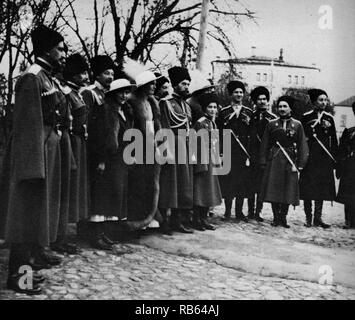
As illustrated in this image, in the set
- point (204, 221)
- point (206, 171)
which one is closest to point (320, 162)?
point (206, 171)

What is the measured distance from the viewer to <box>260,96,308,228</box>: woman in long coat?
6.59 m

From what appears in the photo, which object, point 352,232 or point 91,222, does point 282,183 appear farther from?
point 91,222

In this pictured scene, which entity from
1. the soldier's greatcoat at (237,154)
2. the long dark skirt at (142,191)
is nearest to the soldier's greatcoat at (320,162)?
the soldier's greatcoat at (237,154)

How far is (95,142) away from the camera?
4727mm

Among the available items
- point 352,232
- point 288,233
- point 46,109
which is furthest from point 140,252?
point 352,232

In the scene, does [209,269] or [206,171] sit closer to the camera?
[209,269]

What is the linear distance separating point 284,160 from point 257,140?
19.9 inches

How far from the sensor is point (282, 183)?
6.60 metres

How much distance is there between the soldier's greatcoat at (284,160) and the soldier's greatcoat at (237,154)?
0.32 m

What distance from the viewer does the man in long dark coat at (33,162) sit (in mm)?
3516

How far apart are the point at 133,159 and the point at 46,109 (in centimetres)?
151

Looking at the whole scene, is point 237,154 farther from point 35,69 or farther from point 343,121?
point 35,69

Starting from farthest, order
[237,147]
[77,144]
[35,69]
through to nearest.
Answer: [237,147] → [77,144] → [35,69]

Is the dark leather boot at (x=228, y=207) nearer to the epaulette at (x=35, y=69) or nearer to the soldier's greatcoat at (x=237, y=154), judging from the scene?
the soldier's greatcoat at (x=237, y=154)
